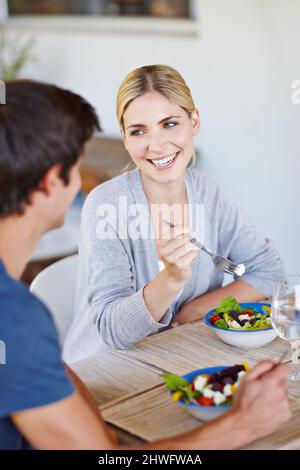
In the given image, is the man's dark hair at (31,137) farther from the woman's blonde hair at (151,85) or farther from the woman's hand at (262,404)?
the woman's blonde hair at (151,85)

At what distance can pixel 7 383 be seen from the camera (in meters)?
1.19

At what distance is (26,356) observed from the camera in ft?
3.92

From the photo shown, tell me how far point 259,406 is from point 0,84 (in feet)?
2.12

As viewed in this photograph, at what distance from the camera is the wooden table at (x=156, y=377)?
1.42 meters

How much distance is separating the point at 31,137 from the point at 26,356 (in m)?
0.31

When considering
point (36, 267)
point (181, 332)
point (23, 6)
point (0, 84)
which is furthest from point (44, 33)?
point (0, 84)

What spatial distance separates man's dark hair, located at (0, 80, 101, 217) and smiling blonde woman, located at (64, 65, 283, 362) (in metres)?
0.68

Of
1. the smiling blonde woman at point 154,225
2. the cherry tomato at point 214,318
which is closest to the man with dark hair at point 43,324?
the cherry tomato at point 214,318

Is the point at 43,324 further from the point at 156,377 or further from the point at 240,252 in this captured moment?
the point at 240,252

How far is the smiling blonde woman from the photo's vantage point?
6.61 ft

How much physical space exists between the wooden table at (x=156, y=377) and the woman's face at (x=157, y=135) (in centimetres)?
42
